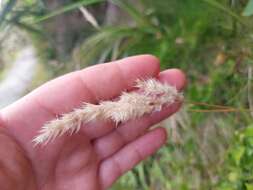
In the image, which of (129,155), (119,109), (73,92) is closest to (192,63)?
(129,155)

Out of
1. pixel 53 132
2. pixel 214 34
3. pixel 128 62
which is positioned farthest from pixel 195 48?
pixel 53 132

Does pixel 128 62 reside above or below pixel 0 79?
above

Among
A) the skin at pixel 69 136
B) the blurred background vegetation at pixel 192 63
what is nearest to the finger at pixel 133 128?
the skin at pixel 69 136

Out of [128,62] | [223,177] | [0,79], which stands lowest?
[223,177]

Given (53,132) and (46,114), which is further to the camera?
(46,114)

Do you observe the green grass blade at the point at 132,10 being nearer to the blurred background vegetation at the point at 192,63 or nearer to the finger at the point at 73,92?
the blurred background vegetation at the point at 192,63

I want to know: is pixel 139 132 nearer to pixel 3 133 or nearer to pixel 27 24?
pixel 3 133

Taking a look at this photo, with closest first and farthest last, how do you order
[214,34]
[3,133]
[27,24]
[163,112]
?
[3,133] → [163,112] → [214,34] → [27,24]
